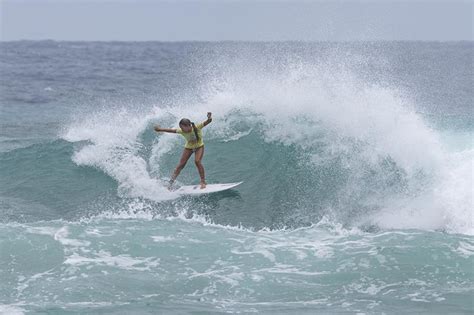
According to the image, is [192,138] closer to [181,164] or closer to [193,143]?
[193,143]

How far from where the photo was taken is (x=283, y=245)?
12.6 m

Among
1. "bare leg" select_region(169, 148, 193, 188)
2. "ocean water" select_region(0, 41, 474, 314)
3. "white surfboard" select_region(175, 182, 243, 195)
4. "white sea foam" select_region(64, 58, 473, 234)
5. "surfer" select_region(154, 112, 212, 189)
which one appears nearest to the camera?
"ocean water" select_region(0, 41, 474, 314)

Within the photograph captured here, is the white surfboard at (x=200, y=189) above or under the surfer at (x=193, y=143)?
under

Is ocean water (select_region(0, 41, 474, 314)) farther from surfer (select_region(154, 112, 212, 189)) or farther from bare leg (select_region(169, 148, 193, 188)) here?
surfer (select_region(154, 112, 212, 189))

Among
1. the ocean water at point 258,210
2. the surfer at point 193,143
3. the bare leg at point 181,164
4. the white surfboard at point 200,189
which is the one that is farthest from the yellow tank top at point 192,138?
the ocean water at point 258,210

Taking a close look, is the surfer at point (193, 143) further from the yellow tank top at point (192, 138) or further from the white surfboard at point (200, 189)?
the white surfboard at point (200, 189)

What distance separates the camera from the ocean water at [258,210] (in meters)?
10.7

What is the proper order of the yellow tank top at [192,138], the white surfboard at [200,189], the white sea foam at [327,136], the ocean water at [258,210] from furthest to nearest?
the yellow tank top at [192,138] < the white surfboard at [200,189] < the white sea foam at [327,136] < the ocean water at [258,210]

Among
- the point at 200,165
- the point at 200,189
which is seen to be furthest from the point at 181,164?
the point at 200,189

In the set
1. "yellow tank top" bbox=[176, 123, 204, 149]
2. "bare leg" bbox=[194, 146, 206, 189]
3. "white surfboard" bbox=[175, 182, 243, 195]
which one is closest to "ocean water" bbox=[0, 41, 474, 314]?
"white surfboard" bbox=[175, 182, 243, 195]

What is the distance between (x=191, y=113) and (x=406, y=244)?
9173 mm

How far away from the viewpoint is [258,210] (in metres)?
15.1

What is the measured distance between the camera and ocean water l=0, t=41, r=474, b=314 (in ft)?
35.0

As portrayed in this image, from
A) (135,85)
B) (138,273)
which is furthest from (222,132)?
(135,85)
